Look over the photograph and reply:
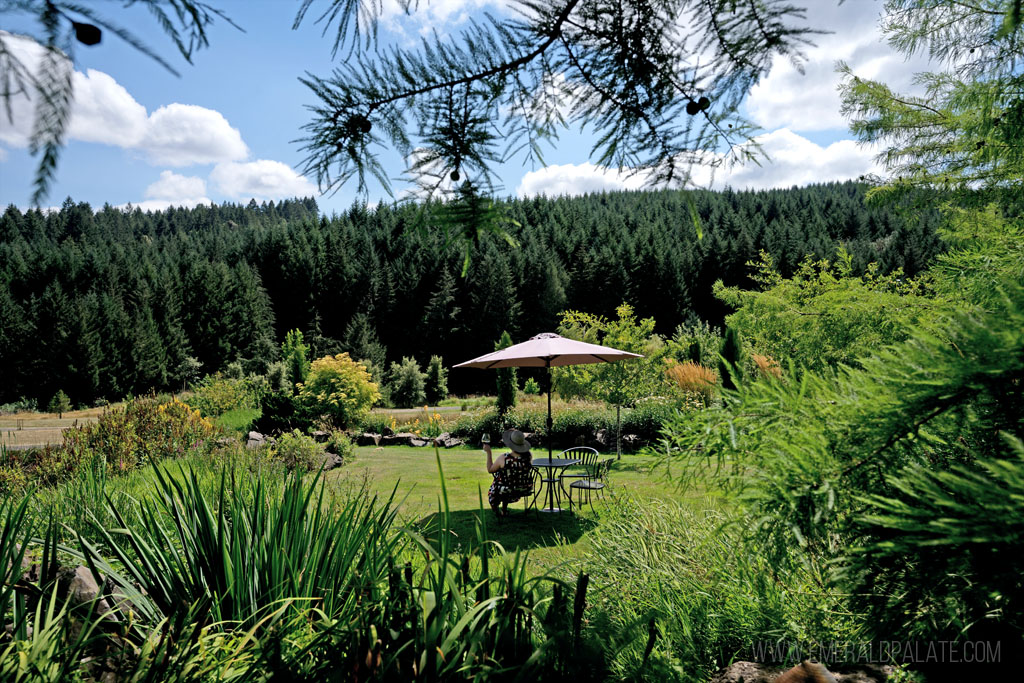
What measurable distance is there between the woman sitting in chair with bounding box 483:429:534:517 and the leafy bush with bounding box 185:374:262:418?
555 inches

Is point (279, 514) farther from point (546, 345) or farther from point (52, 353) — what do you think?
point (52, 353)

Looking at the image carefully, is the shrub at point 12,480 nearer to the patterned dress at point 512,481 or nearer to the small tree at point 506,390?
the patterned dress at point 512,481

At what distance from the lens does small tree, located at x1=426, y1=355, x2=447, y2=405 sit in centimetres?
2769

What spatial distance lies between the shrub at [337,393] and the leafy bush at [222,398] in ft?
18.8

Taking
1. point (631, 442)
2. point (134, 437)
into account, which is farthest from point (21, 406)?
point (631, 442)

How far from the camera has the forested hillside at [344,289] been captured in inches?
1187

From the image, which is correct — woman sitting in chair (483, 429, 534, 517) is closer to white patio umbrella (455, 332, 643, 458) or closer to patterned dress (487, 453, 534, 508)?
patterned dress (487, 453, 534, 508)

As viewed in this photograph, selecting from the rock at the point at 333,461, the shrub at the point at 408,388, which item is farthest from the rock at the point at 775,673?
the shrub at the point at 408,388

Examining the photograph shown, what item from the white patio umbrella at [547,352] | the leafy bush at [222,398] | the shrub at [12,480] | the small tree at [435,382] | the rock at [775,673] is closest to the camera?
the rock at [775,673]

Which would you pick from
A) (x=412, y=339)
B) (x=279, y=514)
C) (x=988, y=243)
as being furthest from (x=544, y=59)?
(x=412, y=339)

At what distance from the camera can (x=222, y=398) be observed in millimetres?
18828

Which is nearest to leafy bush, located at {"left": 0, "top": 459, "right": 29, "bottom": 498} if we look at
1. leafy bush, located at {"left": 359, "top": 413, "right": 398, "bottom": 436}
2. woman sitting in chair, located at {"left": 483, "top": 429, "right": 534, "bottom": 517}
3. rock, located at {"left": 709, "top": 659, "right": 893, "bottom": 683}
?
woman sitting in chair, located at {"left": 483, "top": 429, "right": 534, "bottom": 517}

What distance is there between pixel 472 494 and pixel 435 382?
20.3 metres

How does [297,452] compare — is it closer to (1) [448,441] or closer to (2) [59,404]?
(1) [448,441]
